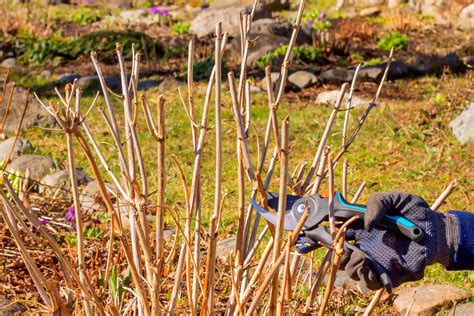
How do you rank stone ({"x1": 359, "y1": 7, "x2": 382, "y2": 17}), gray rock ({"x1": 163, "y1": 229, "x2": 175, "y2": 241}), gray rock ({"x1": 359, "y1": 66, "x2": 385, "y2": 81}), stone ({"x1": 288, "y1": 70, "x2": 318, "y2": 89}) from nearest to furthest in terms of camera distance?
gray rock ({"x1": 163, "y1": 229, "x2": 175, "y2": 241}), stone ({"x1": 288, "y1": 70, "x2": 318, "y2": 89}), gray rock ({"x1": 359, "y1": 66, "x2": 385, "y2": 81}), stone ({"x1": 359, "y1": 7, "x2": 382, "y2": 17})

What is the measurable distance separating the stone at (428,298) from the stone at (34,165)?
326cm

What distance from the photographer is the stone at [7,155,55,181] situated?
6.54m

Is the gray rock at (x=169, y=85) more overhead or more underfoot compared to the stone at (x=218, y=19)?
more overhead

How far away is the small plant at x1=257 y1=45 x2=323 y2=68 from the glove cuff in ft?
25.8

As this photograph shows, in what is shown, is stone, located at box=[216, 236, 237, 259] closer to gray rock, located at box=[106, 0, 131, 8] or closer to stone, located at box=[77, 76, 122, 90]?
stone, located at box=[77, 76, 122, 90]

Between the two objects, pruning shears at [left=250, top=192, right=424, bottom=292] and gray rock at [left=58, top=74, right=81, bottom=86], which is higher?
pruning shears at [left=250, top=192, right=424, bottom=292]

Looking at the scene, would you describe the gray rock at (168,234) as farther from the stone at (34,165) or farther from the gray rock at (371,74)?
the gray rock at (371,74)

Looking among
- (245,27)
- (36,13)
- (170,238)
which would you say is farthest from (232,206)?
(36,13)

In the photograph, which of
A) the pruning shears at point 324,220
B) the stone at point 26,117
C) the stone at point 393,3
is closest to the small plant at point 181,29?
the stone at point 393,3

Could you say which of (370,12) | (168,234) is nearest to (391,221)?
(168,234)

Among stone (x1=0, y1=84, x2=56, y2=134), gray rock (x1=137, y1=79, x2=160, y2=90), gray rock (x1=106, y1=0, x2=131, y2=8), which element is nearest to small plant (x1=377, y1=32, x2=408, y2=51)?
gray rock (x1=137, y1=79, x2=160, y2=90)

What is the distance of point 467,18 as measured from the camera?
46.0 ft

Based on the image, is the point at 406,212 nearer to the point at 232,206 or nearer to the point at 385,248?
the point at 385,248

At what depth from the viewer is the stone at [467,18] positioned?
13727mm
